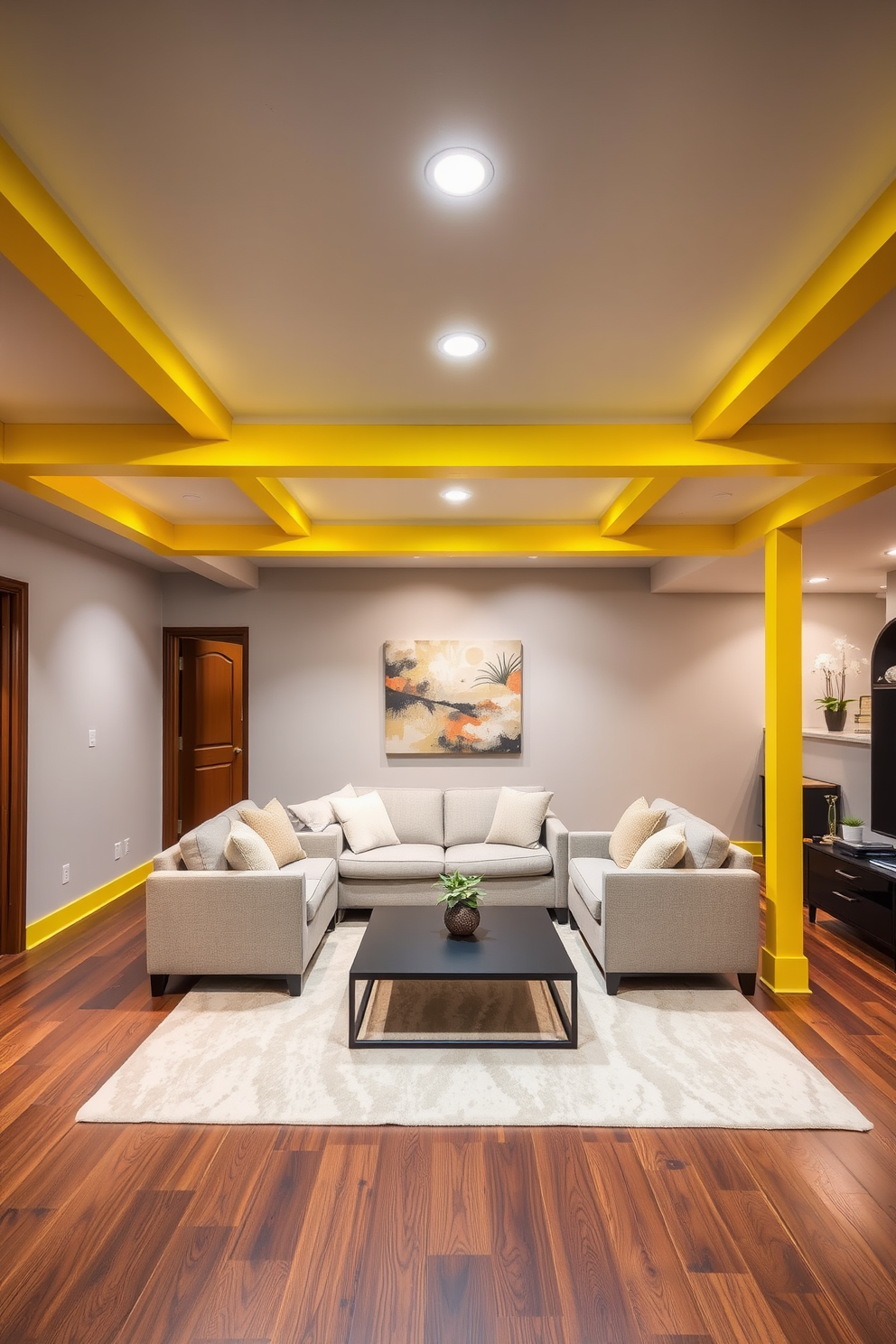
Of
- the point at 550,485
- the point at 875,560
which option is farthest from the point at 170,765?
the point at 875,560

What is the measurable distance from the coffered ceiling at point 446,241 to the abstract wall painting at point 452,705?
318 cm

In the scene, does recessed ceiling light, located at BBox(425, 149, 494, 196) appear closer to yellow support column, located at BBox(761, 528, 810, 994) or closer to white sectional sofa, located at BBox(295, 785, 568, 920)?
yellow support column, located at BBox(761, 528, 810, 994)

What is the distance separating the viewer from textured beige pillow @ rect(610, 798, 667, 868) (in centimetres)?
413

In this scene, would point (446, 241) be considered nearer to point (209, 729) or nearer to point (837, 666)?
point (837, 666)

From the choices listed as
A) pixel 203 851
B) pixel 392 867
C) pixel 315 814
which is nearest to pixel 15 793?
pixel 203 851

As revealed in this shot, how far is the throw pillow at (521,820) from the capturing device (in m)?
4.85

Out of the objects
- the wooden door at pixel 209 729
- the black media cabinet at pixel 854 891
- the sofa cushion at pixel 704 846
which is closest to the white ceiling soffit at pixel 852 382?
the sofa cushion at pixel 704 846

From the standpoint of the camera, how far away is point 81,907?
4.80m

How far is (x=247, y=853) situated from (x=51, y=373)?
2.26 metres

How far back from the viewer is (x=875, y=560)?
16.5 feet

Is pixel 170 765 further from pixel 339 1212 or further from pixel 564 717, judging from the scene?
pixel 339 1212

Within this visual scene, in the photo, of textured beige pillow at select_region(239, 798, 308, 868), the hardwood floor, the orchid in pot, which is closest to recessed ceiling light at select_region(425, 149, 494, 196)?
the hardwood floor

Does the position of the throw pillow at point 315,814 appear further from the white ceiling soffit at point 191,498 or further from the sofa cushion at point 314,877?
the white ceiling soffit at point 191,498

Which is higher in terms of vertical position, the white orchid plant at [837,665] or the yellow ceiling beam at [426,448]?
the yellow ceiling beam at [426,448]
